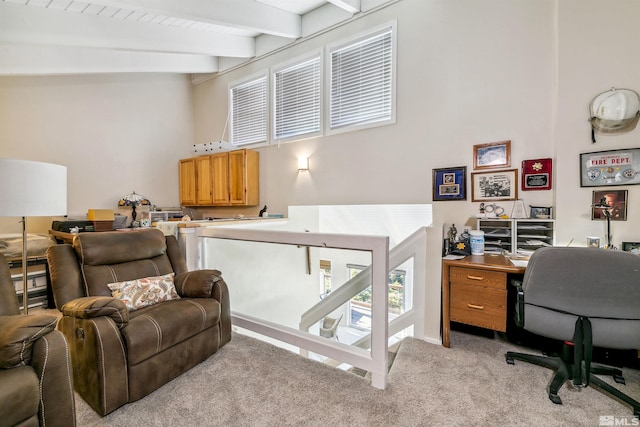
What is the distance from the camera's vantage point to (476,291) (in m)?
2.17

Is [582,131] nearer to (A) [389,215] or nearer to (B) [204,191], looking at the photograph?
(A) [389,215]

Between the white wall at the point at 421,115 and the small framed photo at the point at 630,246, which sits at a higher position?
the white wall at the point at 421,115

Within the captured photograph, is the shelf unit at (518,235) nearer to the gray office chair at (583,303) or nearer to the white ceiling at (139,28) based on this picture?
the gray office chair at (583,303)

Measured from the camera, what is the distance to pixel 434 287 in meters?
2.48

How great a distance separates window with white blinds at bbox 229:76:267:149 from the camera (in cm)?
461

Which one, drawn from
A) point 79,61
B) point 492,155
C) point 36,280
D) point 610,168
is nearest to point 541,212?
point 610,168

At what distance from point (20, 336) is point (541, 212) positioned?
364 cm

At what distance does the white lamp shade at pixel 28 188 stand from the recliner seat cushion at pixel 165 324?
3.00 feet

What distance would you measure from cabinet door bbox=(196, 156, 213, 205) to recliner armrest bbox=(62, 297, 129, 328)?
3307mm

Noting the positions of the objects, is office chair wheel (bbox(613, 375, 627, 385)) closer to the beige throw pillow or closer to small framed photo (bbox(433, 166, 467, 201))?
small framed photo (bbox(433, 166, 467, 201))

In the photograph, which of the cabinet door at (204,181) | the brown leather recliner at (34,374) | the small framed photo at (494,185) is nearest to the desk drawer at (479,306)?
the small framed photo at (494,185)

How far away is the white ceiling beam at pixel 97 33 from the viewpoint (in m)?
3.01

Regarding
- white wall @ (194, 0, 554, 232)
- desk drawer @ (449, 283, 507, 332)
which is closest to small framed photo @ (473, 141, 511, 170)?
white wall @ (194, 0, 554, 232)

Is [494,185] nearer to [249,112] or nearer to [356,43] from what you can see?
[356,43]
